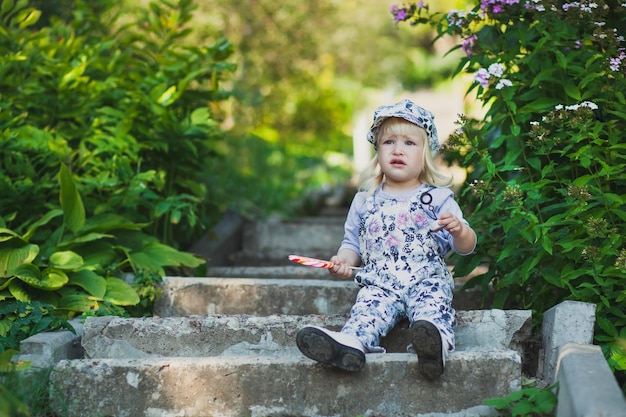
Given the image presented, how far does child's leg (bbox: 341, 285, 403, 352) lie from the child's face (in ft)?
1.75

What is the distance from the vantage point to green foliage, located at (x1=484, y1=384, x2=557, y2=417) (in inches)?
112

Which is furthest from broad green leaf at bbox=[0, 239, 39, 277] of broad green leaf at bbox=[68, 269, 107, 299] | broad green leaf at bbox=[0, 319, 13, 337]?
broad green leaf at bbox=[0, 319, 13, 337]

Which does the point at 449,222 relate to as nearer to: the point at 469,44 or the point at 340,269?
the point at 340,269

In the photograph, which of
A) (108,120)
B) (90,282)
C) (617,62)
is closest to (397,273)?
(617,62)

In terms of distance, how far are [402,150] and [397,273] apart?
1.79 ft

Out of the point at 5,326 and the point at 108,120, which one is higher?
the point at 108,120

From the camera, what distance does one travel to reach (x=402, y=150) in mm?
3623

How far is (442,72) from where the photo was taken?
2225 centimetres

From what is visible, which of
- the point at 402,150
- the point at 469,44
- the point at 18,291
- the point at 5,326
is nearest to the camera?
the point at 5,326

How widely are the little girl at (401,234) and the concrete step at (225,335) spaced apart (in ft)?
0.60

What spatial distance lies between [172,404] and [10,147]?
6.61 ft

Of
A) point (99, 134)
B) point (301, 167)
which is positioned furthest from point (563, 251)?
point (301, 167)

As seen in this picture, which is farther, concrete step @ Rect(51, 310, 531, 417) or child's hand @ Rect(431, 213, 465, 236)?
child's hand @ Rect(431, 213, 465, 236)

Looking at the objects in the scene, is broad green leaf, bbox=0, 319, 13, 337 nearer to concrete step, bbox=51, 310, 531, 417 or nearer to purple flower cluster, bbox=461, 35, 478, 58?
concrete step, bbox=51, 310, 531, 417
